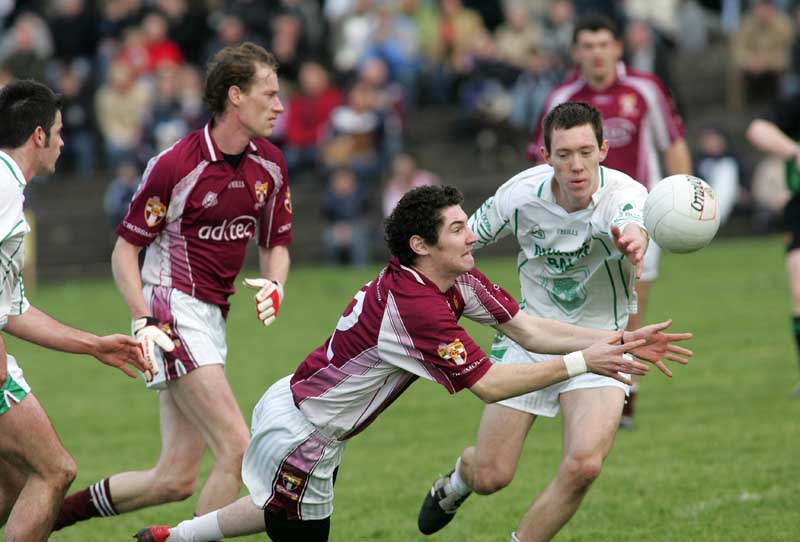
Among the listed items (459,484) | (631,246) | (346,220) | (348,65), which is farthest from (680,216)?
(348,65)

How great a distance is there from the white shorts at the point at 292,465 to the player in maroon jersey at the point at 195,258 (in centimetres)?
68

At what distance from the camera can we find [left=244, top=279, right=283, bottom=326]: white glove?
21.6 feet

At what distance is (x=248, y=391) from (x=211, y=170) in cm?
522

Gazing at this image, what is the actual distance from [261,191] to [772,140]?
434cm

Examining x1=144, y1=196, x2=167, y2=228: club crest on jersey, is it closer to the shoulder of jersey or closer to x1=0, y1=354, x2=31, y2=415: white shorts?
x1=0, y1=354, x2=31, y2=415: white shorts

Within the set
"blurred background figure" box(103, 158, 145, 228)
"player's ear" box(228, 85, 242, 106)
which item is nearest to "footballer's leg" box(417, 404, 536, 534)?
"player's ear" box(228, 85, 242, 106)

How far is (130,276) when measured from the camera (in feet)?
22.5

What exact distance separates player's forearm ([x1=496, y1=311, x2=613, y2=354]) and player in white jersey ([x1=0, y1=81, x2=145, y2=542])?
176 cm

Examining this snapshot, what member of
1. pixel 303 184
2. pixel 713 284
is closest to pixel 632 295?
pixel 713 284

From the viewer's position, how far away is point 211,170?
274 inches

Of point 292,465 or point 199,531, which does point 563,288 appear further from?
point 199,531

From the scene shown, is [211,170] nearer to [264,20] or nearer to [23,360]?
[23,360]

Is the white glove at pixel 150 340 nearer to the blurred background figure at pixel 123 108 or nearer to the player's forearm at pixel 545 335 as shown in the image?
the player's forearm at pixel 545 335

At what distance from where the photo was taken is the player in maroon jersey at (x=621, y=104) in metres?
9.25
